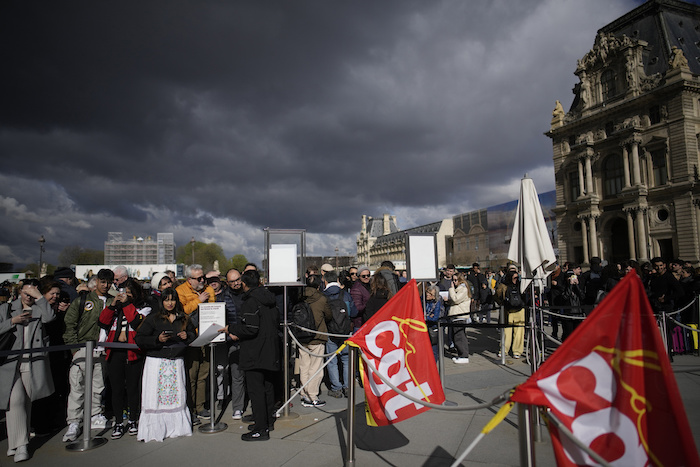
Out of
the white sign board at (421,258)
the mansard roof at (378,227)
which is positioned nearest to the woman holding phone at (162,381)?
the white sign board at (421,258)

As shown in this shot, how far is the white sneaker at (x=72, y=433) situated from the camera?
5918 mm

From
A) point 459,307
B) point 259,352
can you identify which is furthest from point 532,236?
point 259,352

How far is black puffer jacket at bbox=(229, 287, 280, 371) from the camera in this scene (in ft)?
19.0

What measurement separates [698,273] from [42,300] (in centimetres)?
1427

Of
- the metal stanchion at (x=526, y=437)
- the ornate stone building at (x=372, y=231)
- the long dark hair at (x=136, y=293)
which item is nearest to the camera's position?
the metal stanchion at (x=526, y=437)

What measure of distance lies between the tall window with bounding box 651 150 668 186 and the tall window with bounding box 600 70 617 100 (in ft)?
27.3

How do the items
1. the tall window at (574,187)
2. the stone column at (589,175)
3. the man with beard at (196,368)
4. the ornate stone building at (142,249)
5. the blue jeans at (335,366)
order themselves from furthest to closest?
the ornate stone building at (142,249), the tall window at (574,187), the stone column at (589,175), the blue jeans at (335,366), the man with beard at (196,368)

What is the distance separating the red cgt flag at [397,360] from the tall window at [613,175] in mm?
46354

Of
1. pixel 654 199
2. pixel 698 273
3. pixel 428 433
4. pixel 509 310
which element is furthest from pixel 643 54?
pixel 428 433

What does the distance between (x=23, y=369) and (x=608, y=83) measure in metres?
53.3

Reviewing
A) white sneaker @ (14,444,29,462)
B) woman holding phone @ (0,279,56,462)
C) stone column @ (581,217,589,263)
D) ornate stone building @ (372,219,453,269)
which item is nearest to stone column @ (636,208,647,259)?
stone column @ (581,217,589,263)

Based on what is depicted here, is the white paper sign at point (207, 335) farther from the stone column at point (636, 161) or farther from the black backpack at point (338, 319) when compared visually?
the stone column at point (636, 161)

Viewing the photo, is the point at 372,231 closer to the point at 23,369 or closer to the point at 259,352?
the point at 259,352

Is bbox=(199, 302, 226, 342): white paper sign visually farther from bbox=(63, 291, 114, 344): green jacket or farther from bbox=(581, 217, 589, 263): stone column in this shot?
bbox=(581, 217, 589, 263): stone column
